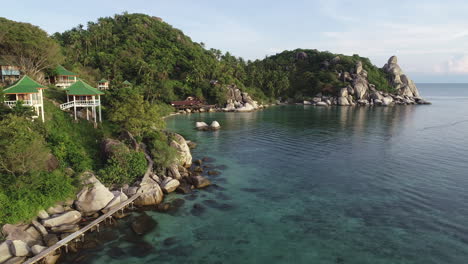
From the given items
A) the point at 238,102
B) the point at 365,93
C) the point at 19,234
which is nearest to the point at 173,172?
the point at 19,234

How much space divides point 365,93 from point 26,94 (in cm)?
13772

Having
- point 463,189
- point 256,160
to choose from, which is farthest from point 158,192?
point 463,189

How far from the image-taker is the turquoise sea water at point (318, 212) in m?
19.5

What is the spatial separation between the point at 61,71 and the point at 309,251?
53.8 metres

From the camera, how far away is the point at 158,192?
2759 centimetres

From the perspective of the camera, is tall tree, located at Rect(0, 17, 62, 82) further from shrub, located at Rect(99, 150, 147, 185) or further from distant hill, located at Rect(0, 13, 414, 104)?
distant hill, located at Rect(0, 13, 414, 104)

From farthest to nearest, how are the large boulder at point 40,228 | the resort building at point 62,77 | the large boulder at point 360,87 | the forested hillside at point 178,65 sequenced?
the large boulder at point 360,87 < the forested hillside at point 178,65 < the resort building at point 62,77 < the large boulder at point 40,228

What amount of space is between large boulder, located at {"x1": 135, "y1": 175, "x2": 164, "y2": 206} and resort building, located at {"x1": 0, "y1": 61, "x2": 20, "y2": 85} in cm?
3239

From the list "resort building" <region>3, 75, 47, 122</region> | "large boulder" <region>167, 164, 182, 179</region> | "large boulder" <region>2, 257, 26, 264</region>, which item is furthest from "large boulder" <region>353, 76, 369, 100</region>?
"large boulder" <region>2, 257, 26, 264</region>

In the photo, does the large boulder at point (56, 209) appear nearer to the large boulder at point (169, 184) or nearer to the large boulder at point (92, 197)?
the large boulder at point (92, 197)

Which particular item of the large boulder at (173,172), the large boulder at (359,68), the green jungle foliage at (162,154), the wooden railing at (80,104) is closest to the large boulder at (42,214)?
the green jungle foliage at (162,154)

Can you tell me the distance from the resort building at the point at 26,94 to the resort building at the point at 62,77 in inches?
875

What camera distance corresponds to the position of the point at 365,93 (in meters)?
138

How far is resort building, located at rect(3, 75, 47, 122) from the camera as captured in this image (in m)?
29.9
